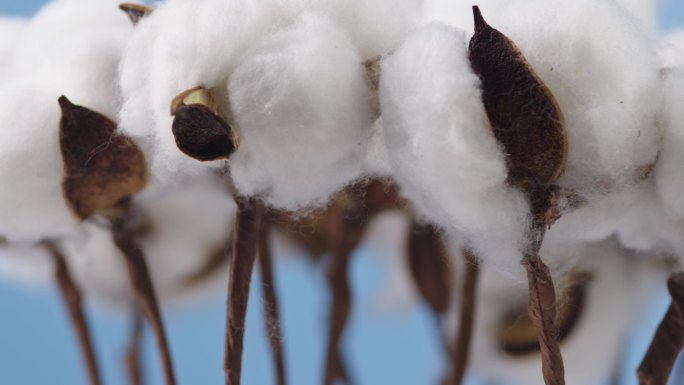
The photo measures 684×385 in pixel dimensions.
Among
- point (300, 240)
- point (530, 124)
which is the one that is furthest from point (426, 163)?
point (300, 240)

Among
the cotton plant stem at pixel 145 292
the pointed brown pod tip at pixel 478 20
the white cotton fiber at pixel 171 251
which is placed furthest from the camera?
the white cotton fiber at pixel 171 251

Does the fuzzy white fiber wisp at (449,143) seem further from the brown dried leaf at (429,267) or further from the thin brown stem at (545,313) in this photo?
the brown dried leaf at (429,267)

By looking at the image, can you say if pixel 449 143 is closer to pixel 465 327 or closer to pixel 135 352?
pixel 465 327

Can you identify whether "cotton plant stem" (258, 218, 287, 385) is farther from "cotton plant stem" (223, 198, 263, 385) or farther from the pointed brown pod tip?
the pointed brown pod tip

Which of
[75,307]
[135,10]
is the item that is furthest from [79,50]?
[75,307]

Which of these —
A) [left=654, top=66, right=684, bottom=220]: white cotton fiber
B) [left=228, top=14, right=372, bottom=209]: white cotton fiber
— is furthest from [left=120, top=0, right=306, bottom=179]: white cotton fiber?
[left=654, top=66, right=684, bottom=220]: white cotton fiber

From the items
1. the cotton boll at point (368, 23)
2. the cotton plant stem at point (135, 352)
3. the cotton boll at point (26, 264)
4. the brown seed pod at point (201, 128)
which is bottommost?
the brown seed pod at point (201, 128)

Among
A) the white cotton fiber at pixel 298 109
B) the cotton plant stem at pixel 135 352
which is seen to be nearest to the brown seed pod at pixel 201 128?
the white cotton fiber at pixel 298 109
